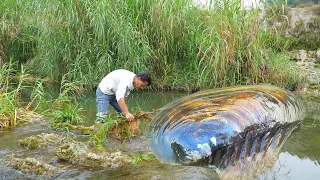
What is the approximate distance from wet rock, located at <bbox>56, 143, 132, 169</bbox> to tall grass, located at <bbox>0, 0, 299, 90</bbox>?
4.18 metres

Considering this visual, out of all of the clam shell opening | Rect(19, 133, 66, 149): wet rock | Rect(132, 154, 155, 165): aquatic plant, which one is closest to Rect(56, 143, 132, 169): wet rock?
Rect(132, 154, 155, 165): aquatic plant

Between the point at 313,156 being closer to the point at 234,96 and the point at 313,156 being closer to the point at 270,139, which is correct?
the point at 270,139

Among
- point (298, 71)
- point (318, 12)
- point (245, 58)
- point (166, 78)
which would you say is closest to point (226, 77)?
point (245, 58)

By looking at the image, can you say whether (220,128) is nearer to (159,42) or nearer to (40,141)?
(40,141)

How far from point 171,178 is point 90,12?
5569mm

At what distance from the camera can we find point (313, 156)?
422 centimetres

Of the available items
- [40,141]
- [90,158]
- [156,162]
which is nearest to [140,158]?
[156,162]

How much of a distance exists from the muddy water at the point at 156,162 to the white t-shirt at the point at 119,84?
0.58 metres

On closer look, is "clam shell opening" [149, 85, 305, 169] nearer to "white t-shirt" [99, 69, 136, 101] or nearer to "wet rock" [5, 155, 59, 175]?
"white t-shirt" [99, 69, 136, 101]

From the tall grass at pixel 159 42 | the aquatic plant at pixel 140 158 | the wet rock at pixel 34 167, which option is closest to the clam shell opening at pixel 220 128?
the aquatic plant at pixel 140 158

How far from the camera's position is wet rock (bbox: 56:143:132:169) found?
11.0 feet

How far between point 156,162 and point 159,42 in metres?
5.10

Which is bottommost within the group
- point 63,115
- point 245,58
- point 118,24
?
point 63,115

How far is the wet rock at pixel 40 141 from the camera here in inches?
153
